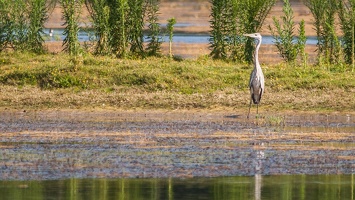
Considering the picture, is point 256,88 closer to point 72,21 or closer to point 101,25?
point 101,25

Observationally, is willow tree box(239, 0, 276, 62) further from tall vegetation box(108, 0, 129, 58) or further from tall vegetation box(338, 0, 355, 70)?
tall vegetation box(108, 0, 129, 58)

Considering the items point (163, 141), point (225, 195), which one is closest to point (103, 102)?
point (163, 141)

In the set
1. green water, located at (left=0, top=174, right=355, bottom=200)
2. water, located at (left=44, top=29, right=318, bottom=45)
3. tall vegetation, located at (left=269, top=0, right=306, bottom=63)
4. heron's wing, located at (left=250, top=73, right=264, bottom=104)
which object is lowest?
water, located at (left=44, top=29, right=318, bottom=45)

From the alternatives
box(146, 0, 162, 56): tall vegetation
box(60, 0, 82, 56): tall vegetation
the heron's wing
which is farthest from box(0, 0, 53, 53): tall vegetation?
the heron's wing

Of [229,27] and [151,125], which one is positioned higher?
[229,27]

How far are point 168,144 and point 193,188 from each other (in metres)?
3.31

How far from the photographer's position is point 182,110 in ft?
58.1

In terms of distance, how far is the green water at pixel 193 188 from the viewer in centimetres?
1003

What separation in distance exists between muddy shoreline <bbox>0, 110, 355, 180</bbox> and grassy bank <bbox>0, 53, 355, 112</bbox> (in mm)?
520

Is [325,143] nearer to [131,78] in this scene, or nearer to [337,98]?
[337,98]

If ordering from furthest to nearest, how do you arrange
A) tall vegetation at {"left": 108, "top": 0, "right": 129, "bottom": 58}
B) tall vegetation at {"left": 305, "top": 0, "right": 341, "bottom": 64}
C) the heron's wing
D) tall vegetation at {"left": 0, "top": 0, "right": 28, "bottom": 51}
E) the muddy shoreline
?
tall vegetation at {"left": 305, "top": 0, "right": 341, "bottom": 64} < tall vegetation at {"left": 108, "top": 0, "right": 129, "bottom": 58} < tall vegetation at {"left": 0, "top": 0, "right": 28, "bottom": 51} < the heron's wing < the muddy shoreline

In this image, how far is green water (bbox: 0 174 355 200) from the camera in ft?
32.9

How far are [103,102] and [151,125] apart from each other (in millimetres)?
2368

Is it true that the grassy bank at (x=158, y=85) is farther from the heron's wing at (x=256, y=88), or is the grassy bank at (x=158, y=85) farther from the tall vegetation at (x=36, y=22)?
the tall vegetation at (x=36, y=22)
